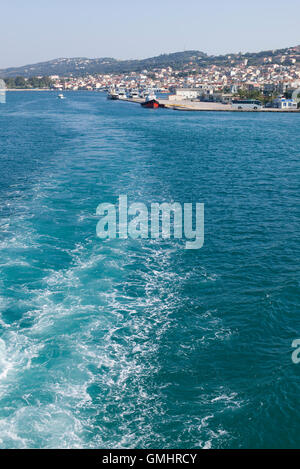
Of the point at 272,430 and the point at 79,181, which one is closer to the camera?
the point at 272,430

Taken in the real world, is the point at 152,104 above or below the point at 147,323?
above

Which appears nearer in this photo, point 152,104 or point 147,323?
point 147,323

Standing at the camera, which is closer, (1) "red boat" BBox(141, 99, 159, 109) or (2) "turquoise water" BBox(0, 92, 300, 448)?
(2) "turquoise water" BBox(0, 92, 300, 448)

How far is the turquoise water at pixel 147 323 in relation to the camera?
35.0ft

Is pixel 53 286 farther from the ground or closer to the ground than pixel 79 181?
closer to the ground

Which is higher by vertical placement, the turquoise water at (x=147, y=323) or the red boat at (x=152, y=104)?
the red boat at (x=152, y=104)

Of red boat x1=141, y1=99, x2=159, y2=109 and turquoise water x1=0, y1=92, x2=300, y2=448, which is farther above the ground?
red boat x1=141, y1=99, x2=159, y2=109

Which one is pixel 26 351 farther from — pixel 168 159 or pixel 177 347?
pixel 168 159

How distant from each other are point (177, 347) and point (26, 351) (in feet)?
16.4

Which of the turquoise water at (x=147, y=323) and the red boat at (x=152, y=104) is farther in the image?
the red boat at (x=152, y=104)

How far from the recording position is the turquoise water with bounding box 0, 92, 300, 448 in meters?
10.7

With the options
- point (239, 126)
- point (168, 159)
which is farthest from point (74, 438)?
point (239, 126)

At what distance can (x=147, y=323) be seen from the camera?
48.5 feet

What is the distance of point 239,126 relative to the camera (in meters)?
74.0
